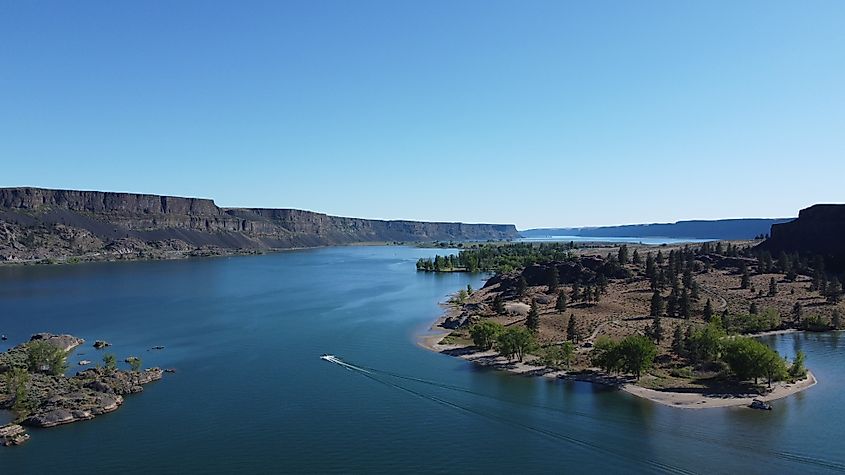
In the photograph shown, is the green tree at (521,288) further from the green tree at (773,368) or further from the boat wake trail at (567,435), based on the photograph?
the green tree at (773,368)

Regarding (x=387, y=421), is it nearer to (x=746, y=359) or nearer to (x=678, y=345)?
(x=746, y=359)

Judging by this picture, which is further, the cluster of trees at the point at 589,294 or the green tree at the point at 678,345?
the cluster of trees at the point at 589,294

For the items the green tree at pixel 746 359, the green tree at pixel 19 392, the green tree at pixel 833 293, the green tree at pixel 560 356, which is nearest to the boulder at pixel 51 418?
the green tree at pixel 19 392

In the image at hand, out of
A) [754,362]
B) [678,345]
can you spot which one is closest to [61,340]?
[678,345]

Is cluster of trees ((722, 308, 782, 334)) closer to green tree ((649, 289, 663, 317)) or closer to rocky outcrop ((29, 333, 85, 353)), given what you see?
green tree ((649, 289, 663, 317))

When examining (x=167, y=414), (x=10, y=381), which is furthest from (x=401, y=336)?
(x=10, y=381)
